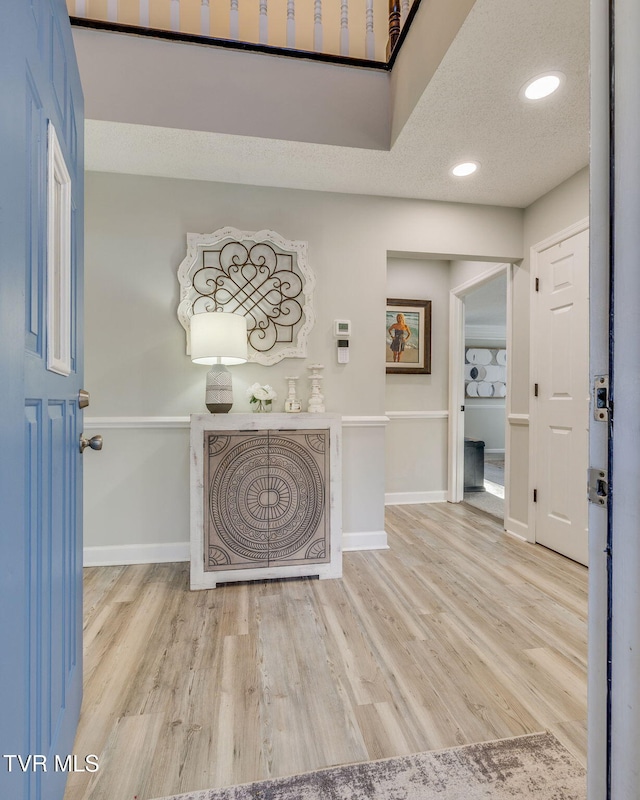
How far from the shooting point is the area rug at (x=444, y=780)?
109cm

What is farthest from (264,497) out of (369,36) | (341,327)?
(369,36)

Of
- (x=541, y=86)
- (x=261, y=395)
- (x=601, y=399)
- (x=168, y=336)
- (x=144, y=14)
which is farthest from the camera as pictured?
(x=168, y=336)

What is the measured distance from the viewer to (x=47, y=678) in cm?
90

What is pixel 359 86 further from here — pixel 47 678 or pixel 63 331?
pixel 47 678

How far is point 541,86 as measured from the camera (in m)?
1.89

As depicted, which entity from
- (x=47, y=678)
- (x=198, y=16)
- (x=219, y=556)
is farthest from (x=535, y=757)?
(x=198, y=16)

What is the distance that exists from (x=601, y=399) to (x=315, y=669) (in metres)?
1.46

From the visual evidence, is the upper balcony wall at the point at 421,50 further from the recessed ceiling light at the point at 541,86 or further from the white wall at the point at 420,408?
the white wall at the point at 420,408

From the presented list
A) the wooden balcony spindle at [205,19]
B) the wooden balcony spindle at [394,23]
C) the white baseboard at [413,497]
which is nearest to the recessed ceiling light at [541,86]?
the wooden balcony spindle at [394,23]

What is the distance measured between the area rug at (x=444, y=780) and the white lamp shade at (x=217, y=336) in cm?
177

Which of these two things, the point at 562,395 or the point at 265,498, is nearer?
the point at 265,498

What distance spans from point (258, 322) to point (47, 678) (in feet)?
6.94

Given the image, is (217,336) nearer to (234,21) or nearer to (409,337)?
(234,21)

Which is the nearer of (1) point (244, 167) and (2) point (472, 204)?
(1) point (244, 167)
